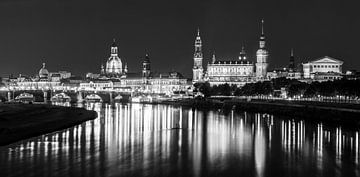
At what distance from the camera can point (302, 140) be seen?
129 ft

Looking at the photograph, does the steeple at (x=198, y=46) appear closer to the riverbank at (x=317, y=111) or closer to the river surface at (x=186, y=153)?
the riverbank at (x=317, y=111)

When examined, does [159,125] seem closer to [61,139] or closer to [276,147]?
[61,139]

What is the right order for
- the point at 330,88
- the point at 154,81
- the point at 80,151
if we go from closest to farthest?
the point at 80,151
the point at 330,88
the point at 154,81

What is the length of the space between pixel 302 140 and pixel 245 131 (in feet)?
28.0

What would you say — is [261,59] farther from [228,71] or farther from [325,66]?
[325,66]

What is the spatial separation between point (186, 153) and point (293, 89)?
6724cm

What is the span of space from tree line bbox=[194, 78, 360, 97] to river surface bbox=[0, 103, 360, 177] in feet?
101

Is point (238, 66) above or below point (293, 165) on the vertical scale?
above

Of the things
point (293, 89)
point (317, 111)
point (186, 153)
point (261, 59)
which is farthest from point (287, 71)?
point (186, 153)

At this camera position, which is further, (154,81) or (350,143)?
(154,81)

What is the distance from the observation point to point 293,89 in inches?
3853

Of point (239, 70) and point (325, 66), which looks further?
point (239, 70)

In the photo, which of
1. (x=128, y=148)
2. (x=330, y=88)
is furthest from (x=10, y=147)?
(x=330, y=88)

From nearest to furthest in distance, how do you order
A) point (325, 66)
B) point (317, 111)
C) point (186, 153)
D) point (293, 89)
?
point (186, 153) < point (317, 111) < point (293, 89) < point (325, 66)
